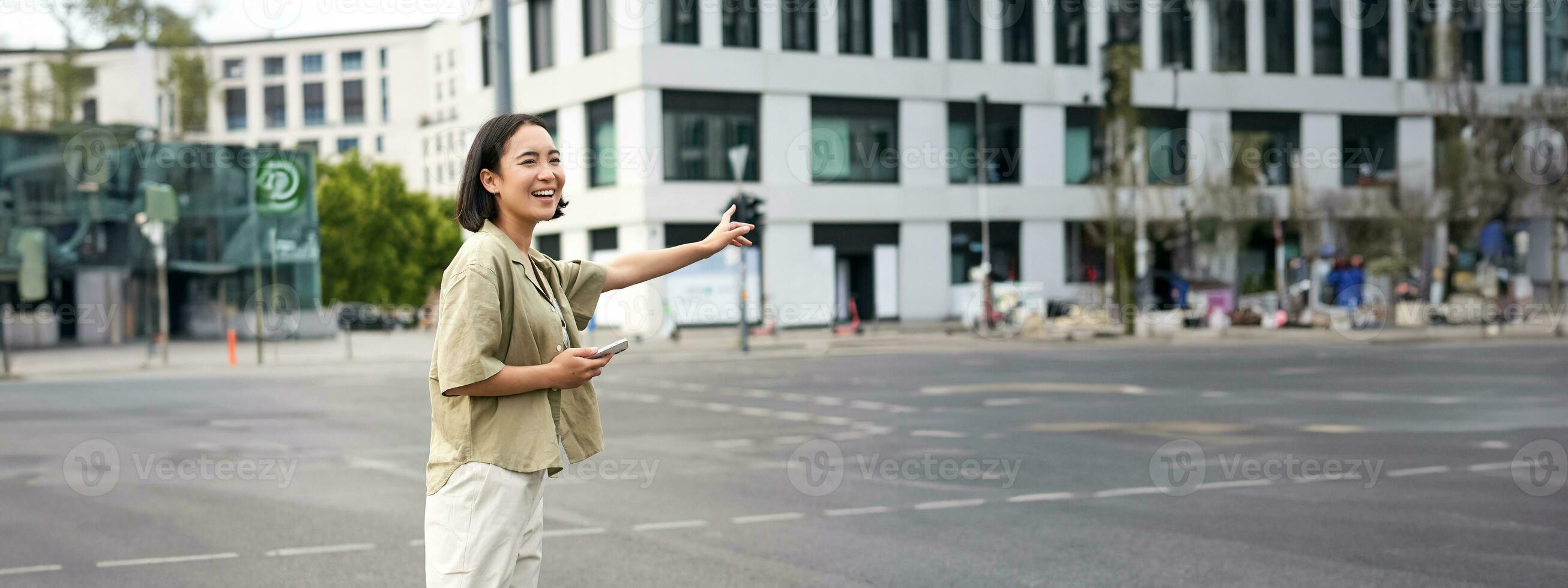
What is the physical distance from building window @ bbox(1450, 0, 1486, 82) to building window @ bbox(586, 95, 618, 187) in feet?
101

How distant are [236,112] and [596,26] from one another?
6113 cm

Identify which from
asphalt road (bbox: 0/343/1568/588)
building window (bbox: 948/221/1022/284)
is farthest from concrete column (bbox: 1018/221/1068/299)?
asphalt road (bbox: 0/343/1568/588)

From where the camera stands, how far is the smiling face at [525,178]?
3.11 metres

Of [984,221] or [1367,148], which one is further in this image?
[1367,148]

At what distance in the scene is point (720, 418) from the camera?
14148 mm

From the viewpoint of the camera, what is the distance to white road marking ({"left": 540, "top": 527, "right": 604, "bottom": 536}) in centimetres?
740

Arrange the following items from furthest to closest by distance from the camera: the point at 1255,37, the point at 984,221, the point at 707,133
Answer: the point at 1255,37, the point at 707,133, the point at 984,221

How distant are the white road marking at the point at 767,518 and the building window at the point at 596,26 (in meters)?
32.5

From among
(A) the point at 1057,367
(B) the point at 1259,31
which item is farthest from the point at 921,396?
(B) the point at 1259,31

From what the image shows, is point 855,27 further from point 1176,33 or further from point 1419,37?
point 1419,37

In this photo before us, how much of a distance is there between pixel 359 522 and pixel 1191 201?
1512 inches

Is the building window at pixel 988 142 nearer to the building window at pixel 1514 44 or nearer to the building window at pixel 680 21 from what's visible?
the building window at pixel 680 21

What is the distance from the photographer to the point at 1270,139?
4650cm

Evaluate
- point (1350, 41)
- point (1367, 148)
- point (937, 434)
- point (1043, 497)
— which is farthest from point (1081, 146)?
point (1043, 497)
